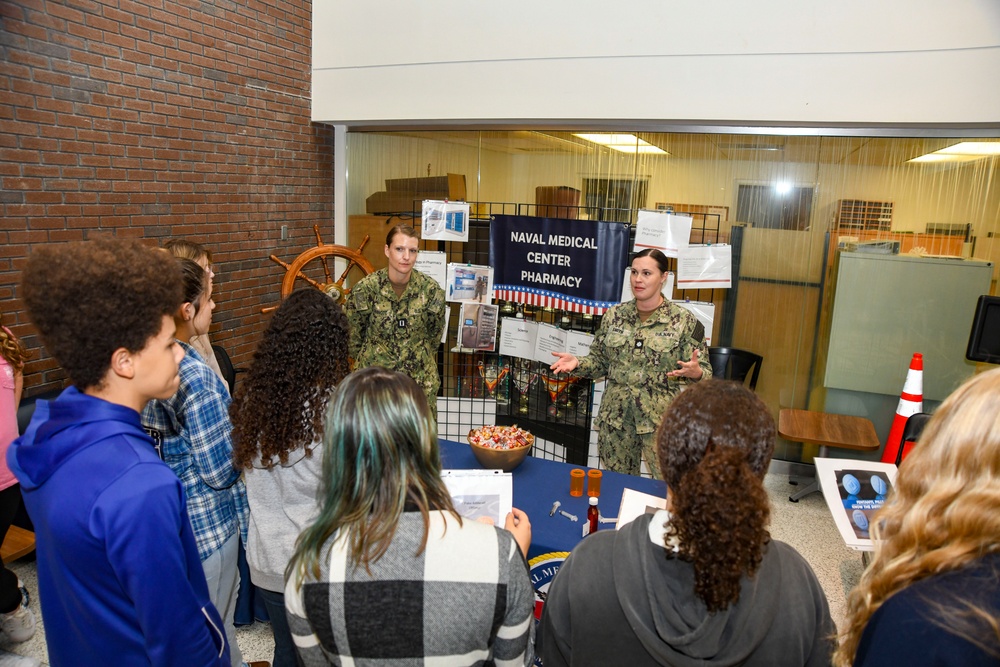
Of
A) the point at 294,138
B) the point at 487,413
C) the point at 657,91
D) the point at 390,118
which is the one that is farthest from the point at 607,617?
the point at 294,138

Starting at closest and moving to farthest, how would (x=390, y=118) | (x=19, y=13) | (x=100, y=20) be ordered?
(x=19, y=13) < (x=100, y=20) < (x=390, y=118)

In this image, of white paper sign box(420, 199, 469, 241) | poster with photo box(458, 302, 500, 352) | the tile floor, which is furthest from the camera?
white paper sign box(420, 199, 469, 241)

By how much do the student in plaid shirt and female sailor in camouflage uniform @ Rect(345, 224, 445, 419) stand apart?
179 cm

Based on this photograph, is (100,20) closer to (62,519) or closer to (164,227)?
(164,227)

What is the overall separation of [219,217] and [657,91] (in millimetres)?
3131

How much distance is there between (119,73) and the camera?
12.1 ft

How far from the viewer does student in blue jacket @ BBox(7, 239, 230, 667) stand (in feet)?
3.73

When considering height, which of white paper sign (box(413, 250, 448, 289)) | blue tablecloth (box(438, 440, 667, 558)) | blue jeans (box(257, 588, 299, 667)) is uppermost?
white paper sign (box(413, 250, 448, 289))

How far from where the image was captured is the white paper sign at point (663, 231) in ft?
13.8

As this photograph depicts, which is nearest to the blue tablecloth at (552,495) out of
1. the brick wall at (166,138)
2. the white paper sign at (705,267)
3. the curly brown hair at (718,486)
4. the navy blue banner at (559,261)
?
the curly brown hair at (718,486)

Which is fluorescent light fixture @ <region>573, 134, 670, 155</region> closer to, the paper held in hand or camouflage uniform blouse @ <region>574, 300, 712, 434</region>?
camouflage uniform blouse @ <region>574, 300, 712, 434</region>

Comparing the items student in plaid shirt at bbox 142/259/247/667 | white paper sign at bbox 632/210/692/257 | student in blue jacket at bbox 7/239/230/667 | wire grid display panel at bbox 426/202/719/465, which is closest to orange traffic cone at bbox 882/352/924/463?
wire grid display panel at bbox 426/202/719/465

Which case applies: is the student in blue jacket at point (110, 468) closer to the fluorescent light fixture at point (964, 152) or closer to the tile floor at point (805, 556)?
the tile floor at point (805, 556)

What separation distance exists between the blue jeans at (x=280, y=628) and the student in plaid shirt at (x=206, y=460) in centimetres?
Result: 18
